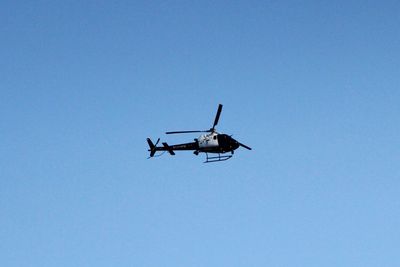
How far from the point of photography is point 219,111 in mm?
75875

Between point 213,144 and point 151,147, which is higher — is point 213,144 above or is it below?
below

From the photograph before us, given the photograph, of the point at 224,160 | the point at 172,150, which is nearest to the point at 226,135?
the point at 224,160

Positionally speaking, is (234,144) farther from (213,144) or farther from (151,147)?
(151,147)

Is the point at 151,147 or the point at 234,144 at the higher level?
the point at 151,147

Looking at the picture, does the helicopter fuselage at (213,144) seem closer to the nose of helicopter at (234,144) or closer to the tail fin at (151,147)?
the nose of helicopter at (234,144)

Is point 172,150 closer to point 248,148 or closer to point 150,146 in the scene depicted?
point 150,146

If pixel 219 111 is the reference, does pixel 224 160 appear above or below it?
below

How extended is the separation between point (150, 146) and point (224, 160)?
14025 millimetres

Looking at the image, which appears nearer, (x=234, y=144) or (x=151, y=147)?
(x=234, y=144)

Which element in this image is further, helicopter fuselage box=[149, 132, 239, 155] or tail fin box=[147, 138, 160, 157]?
tail fin box=[147, 138, 160, 157]

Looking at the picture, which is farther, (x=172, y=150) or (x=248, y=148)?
(x=172, y=150)

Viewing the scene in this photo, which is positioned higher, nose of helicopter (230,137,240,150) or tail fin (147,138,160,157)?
tail fin (147,138,160,157)

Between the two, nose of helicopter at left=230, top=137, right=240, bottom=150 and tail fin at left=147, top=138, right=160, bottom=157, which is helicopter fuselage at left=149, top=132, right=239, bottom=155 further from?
tail fin at left=147, top=138, right=160, bottom=157

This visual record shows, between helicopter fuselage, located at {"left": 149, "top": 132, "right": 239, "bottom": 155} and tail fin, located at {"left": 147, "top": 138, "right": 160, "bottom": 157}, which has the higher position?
tail fin, located at {"left": 147, "top": 138, "right": 160, "bottom": 157}
